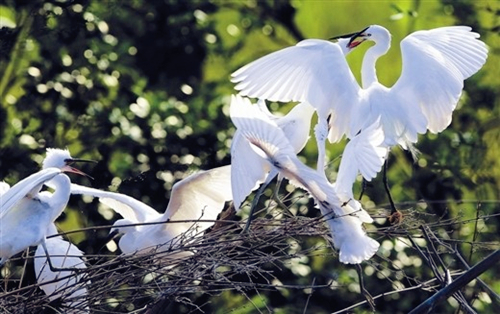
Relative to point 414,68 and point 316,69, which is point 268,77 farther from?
point 414,68

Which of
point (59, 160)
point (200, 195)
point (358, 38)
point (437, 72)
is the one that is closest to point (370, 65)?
point (358, 38)

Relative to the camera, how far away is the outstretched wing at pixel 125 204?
16.9 feet

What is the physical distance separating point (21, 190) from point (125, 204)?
3.26 ft

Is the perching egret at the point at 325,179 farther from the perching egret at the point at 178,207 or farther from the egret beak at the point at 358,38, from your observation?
the egret beak at the point at 358,38

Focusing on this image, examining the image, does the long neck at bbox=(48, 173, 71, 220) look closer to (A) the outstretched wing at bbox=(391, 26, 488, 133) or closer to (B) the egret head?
(B) the egret head

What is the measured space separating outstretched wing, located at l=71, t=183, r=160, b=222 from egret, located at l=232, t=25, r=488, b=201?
64 centimetres

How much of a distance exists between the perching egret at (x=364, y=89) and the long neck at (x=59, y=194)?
2.04 ft

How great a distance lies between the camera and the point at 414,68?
16.4ft

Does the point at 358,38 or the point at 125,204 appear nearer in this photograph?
the point at 358,38

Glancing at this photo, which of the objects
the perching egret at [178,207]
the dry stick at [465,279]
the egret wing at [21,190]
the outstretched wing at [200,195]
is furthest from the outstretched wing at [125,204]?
the dry stick at [465,279]

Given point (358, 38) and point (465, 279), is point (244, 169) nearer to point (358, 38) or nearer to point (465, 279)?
point (358, 38)

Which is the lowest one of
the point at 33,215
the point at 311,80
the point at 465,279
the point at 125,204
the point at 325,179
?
the point at 125,204

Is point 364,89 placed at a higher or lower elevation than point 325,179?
lower

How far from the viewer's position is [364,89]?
510cm
